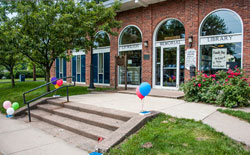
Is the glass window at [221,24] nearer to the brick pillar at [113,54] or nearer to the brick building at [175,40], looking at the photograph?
the brick building at [175,40]

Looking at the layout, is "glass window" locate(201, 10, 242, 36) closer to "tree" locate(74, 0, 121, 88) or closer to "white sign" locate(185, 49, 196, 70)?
"white sign" locate(185, 49, 196, 70)

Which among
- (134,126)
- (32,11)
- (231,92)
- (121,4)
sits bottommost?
(134,126)

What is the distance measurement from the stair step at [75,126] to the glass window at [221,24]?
7477 mm

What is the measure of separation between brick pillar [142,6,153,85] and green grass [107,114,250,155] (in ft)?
23.0

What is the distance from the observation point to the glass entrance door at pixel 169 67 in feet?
35.1

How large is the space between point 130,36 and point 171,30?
2.88 m

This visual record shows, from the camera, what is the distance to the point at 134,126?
14.6ft

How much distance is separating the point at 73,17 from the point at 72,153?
312 inches

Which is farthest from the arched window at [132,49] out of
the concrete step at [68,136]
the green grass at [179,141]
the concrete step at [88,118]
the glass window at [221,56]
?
the green grass at [179,141]

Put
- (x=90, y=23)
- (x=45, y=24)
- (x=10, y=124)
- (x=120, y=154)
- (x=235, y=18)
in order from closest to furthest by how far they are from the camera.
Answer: (x=120, y=154), (x=10, y=124), (x=235, y=18), (x=45, y=24), (x=90, y=23)

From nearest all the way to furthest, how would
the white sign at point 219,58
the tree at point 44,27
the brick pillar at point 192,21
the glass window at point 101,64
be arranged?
the white sign at point 219,58 < the tree at point 44,27 < the brick pillar at point 192,21 < the glass window at point 101,64

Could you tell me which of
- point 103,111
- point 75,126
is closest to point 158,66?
point 103,111

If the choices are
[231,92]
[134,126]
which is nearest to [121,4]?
[231,92]

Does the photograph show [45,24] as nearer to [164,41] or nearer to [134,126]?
[164,41]
